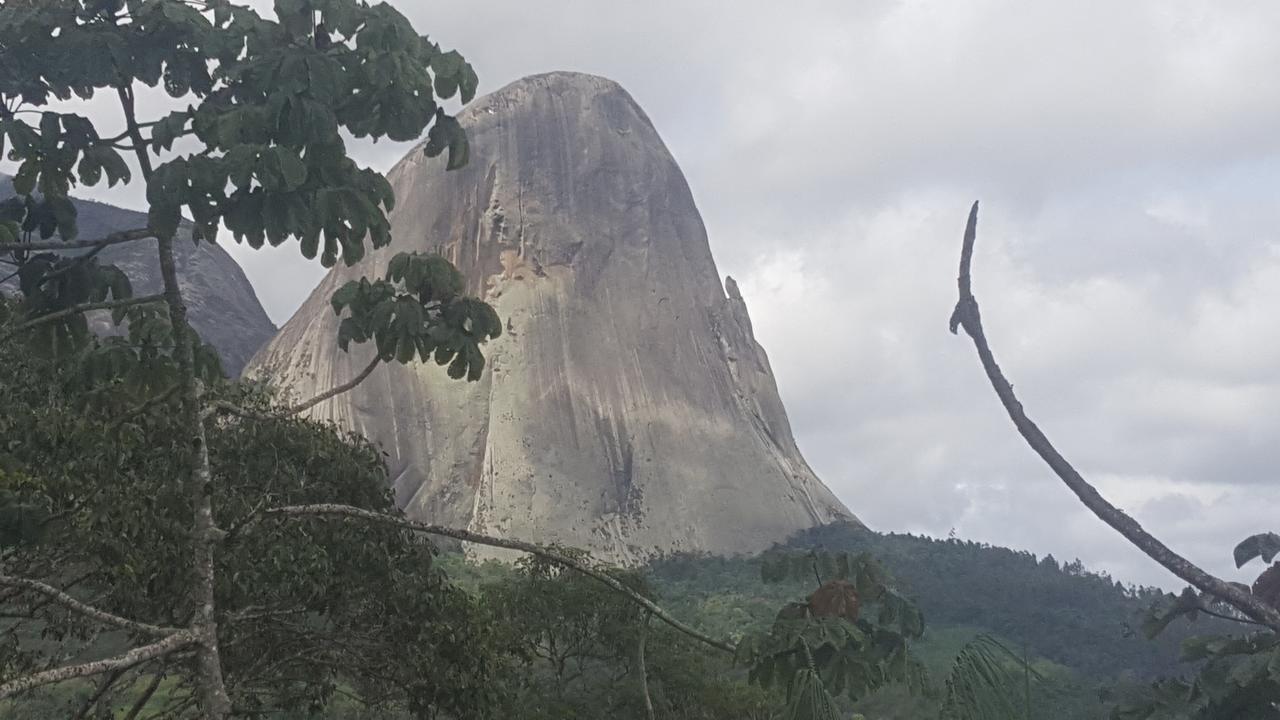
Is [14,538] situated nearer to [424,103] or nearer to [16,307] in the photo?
[16,307]

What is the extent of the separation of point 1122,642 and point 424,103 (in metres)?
54.5

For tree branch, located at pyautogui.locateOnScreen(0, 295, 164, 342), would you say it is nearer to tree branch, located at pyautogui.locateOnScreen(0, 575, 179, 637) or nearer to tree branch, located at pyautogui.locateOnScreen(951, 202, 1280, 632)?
tree branch, located at pyautogui.locateOnScreen(0, 575, 179, 637)

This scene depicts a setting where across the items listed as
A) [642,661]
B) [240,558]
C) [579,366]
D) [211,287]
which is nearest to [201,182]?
[240,558]

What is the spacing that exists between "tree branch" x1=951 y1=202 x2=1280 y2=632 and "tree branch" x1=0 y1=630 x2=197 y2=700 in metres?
3.19

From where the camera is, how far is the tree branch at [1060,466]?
4074 millimetres

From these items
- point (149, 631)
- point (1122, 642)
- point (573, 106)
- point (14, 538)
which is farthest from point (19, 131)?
point (573, 106)

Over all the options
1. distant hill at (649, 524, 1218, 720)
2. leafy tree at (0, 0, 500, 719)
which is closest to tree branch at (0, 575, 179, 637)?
leafy tree at (0, 0, 500, 719)

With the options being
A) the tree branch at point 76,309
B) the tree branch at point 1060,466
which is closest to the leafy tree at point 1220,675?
the tree branch at point 1060,466

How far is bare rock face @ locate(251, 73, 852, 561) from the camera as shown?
63688 mm

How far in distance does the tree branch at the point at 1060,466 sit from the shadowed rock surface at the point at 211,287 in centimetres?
7133

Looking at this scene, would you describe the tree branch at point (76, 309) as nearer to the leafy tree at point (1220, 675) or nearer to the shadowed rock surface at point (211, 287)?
the leafy tree at point (1220, 675)

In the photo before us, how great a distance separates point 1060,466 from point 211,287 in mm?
83037

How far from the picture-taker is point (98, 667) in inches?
145

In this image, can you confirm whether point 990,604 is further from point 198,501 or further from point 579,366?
point 198,501
